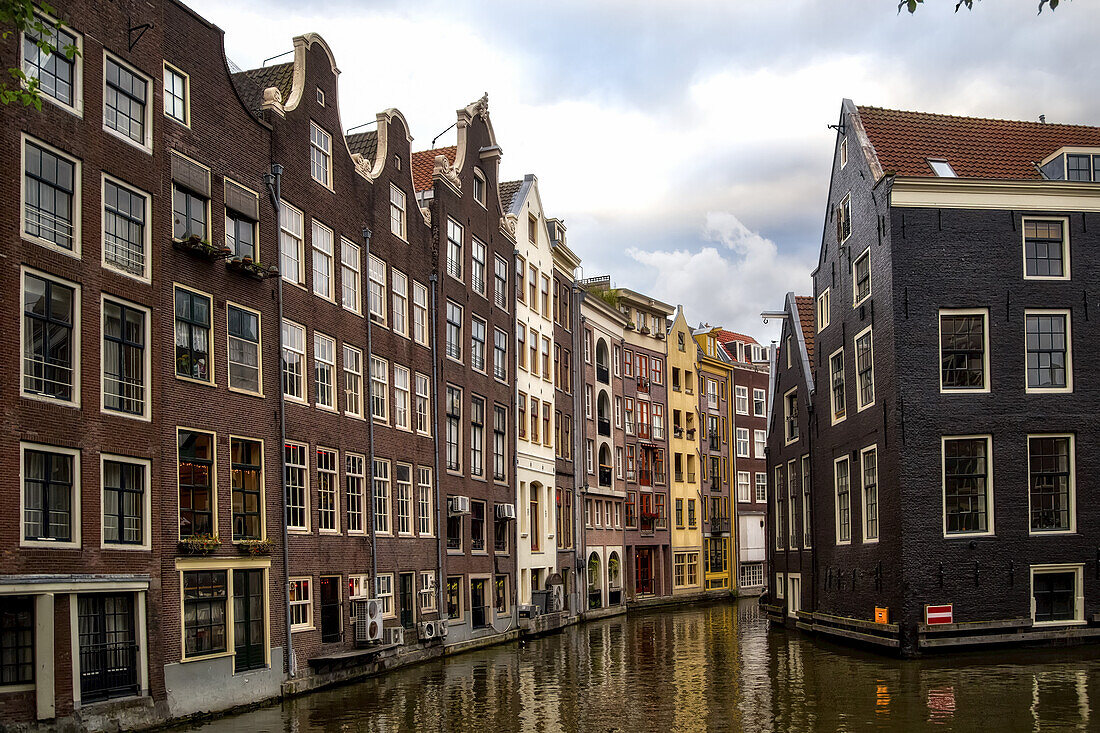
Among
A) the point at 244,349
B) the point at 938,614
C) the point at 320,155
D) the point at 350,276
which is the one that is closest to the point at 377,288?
the point at 350,276

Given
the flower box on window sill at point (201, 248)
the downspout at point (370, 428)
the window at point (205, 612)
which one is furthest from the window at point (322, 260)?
the window at point (205, 612)

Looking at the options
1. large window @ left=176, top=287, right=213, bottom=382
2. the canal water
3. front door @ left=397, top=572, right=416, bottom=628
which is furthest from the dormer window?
large window @ left=176, top=287, right=213, bottom=382

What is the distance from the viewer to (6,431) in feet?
59.7

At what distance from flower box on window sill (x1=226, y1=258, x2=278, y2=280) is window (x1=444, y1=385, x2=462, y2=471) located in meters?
13.3

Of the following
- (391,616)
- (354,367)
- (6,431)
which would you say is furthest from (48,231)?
(391,616)

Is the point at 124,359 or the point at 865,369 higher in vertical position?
the point at 865,369

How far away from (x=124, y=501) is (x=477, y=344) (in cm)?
2153

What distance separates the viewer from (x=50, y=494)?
1916 centimetres

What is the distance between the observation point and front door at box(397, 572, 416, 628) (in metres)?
33.8

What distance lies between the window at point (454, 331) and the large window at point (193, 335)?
15114 mm

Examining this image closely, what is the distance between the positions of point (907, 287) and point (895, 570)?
25.4 feet

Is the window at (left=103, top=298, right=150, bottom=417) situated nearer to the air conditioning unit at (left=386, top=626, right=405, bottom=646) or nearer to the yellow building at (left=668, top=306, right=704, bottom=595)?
the air conditioning unit at (left=386, top=626, right=405, bottom=646)

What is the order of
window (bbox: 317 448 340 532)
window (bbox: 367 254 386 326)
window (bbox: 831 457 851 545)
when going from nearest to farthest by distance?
window (bbox: 317 448 340 532) < window (bbox: 367 254 386 326) < window (bbox: 831 457 851 545)

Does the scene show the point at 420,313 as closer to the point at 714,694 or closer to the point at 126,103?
the point at 126,103
